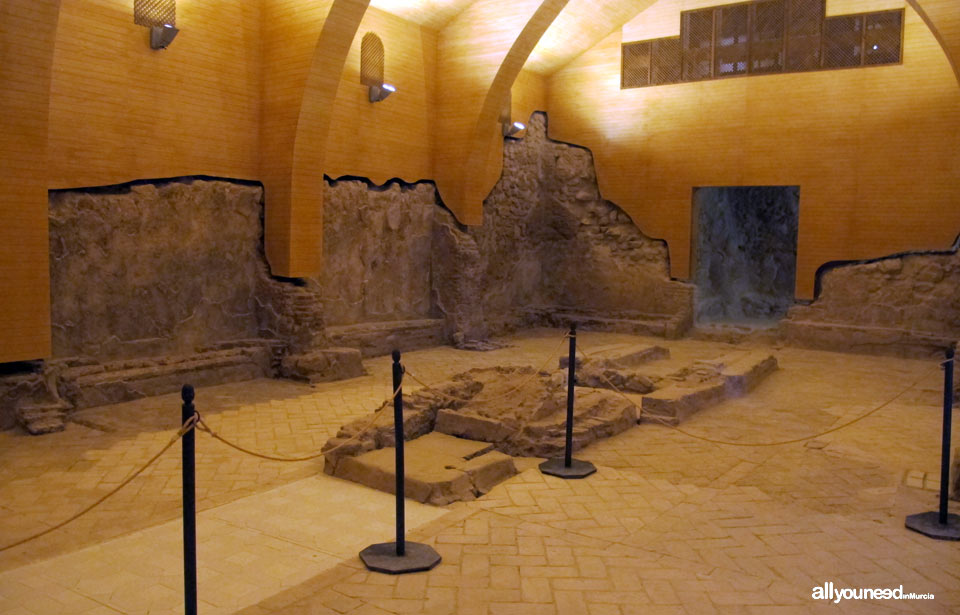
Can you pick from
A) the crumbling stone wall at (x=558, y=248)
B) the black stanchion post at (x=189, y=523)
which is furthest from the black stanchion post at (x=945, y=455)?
the crumbling stone wall at (x=558, y=248)

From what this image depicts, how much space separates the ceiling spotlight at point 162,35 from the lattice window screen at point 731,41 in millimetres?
9316

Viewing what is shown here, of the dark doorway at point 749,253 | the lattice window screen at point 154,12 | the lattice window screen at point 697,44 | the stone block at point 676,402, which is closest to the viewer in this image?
the stone block at point 676,402

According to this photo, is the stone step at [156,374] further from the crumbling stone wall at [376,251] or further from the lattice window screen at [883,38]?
the lattice window screen at [883,38]

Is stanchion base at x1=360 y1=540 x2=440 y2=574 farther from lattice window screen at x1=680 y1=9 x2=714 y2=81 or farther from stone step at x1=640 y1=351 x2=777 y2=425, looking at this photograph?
lattice window screen at x1=680 y1=9 x2=714 y2=81

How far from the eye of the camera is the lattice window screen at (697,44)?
1398cm

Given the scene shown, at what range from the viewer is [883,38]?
40.8 feet

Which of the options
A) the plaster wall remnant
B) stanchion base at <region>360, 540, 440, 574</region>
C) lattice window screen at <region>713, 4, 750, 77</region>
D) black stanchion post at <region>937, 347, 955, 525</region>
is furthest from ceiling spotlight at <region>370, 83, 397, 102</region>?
black stanchion post at <region>937, 347, 955, 525</region>

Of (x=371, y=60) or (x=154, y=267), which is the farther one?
(x=371, y=60)

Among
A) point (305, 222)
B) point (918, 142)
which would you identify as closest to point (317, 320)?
point (305, 222)

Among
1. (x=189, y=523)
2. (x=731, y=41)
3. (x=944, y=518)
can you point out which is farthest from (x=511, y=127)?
(x=189, y=523)

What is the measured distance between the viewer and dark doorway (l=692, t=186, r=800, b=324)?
15492mm

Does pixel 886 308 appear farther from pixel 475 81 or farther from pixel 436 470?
pixel 436 470

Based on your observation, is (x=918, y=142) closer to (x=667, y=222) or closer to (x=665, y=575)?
(x=667, y=222)

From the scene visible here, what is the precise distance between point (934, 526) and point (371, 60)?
9496mm
